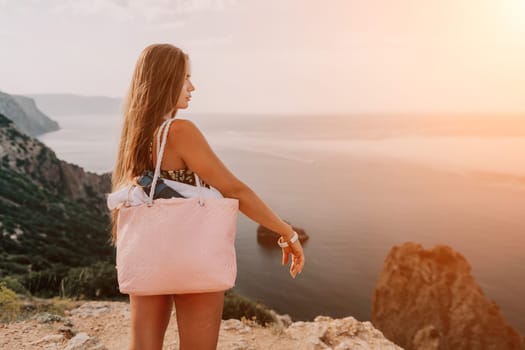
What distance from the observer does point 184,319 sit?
1.39m

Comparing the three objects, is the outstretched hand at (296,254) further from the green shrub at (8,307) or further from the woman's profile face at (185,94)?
the green shrub at (8,307)

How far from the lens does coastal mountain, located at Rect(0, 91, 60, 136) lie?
1383 inches

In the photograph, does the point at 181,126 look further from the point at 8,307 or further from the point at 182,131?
the point at 8,307

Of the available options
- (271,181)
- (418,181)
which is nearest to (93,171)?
(271,181)

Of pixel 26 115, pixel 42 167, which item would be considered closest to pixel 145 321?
pixel 42 167

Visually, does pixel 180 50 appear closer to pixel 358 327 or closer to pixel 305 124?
pixel 358 327

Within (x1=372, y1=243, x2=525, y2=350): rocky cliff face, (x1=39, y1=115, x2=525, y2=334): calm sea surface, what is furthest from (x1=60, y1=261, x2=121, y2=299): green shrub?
(x1=39, y1=115, x2=525, y2=334): calm sea surface

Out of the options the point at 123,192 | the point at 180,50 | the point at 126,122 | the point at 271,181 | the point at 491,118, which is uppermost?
the point at 491,118

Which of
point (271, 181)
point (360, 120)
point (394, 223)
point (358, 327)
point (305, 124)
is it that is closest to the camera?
point (358, 327)

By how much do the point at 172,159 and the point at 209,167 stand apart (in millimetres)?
107

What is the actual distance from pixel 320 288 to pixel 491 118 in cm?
2173

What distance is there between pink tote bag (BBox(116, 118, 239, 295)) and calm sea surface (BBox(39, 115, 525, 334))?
1695 centimetres

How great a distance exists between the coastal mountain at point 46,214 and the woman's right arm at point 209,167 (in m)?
5.61

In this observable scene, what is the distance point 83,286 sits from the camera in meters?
6.24
